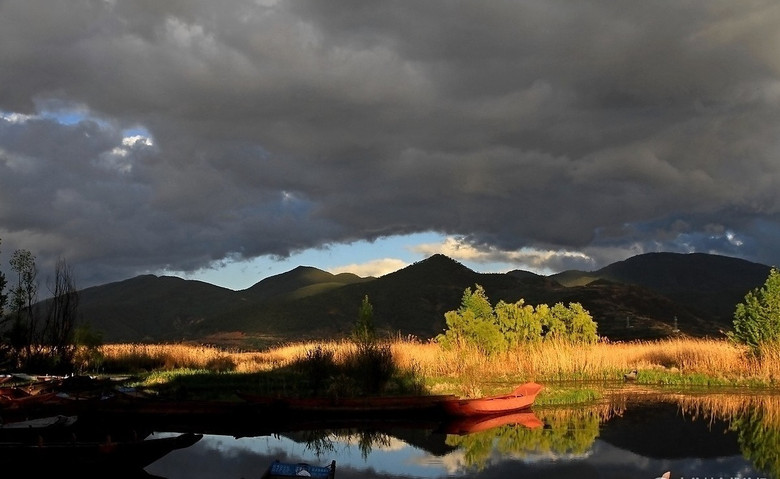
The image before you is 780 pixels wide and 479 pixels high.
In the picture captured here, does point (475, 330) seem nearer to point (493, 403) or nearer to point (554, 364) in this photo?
point (554, 364)

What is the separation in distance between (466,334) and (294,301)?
97.4 meters

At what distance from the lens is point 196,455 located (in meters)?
18.1

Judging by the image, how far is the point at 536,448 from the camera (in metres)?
17.6

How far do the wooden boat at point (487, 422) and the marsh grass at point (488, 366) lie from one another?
3.63 m

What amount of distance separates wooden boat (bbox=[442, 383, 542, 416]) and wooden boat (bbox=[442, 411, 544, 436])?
163 millimetres

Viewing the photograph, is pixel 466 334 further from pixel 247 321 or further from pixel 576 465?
pixel 247 321

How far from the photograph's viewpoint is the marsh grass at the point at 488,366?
29.1m

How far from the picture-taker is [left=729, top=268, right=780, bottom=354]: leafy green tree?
3203 centimetres

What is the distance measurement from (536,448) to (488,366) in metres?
15.1

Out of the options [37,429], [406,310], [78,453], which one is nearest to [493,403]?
[78,453]

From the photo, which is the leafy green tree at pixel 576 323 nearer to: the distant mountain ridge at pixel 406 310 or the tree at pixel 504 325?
the tree at pixel 504 325

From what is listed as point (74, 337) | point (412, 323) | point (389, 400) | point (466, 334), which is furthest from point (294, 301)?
point (389, 400)

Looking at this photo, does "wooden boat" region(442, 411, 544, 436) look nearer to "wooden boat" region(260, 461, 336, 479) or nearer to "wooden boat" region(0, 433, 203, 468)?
"wooden boat" region(260, 461, 336, 479)

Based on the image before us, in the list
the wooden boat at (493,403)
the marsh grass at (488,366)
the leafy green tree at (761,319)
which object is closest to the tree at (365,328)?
the marsh grass at (488,366)
